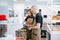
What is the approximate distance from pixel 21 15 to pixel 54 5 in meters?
0.38

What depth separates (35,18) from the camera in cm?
168

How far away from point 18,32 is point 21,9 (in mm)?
254

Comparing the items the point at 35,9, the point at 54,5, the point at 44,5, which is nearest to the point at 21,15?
the point at 35,9

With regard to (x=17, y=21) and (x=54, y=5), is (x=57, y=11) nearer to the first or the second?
(x=54, y=5)

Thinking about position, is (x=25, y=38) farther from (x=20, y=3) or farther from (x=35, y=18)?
(x=20, y=3)

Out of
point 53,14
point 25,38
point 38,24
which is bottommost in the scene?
point 25,38

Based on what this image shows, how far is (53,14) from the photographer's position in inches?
66.3

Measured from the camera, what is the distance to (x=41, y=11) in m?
1.67

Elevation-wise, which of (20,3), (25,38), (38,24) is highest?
(20,3)

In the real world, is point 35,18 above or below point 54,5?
below

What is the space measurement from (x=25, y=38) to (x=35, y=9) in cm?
34

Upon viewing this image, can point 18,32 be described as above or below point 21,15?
below

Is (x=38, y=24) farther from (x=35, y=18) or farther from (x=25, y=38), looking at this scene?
(x=25, y=38)

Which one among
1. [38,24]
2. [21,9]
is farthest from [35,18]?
[21,9]
